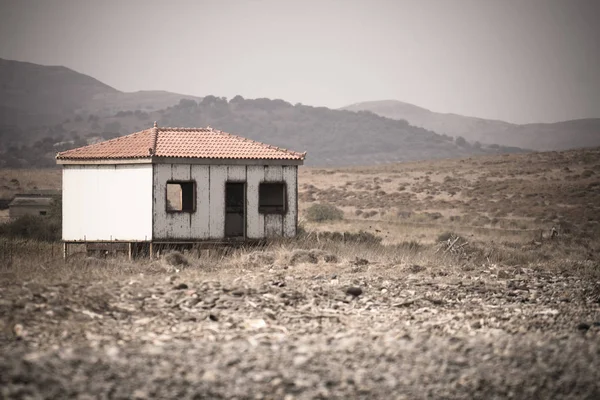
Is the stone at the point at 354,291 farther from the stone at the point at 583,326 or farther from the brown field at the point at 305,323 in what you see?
the stone at the point at 583,326

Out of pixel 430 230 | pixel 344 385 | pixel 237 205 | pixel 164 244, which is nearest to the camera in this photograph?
pixel 344 385

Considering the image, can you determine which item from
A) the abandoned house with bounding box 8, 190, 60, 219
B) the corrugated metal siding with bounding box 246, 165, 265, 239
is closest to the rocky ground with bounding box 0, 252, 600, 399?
the corrugated metal siding with bounding box 246, 165, 265, 239

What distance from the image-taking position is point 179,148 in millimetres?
20281

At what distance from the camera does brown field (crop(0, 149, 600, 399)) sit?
27.9ft

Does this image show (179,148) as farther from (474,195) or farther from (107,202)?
(474,195)

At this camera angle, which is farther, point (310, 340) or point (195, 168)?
point (195, 168)

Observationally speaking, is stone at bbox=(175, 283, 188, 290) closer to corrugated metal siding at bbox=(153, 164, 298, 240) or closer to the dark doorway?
corrugated metal siding at bbox=(153, 164, 298, 240)

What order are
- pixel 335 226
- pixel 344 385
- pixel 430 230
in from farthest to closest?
pixel 335 226
pixel 430 230
pixel 344 385

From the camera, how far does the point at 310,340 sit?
10.3 meters

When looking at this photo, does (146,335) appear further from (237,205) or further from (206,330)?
(237,205)

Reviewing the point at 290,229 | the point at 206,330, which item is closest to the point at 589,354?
the point at 206,330

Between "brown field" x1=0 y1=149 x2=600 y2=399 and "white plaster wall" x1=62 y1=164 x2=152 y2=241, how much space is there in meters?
1.10

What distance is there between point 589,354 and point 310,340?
3.45 meters

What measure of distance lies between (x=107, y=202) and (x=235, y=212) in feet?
11.8
